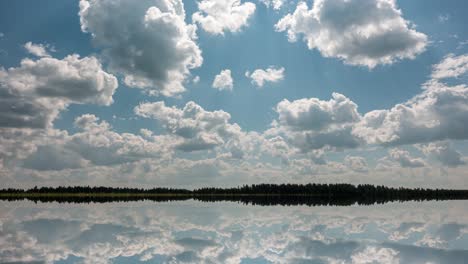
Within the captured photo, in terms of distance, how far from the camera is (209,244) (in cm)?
2761

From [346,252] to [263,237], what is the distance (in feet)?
27.0

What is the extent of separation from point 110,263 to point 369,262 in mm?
13177

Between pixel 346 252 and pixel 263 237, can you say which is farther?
pixel 263 237

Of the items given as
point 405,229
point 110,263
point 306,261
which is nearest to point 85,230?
point 110,263

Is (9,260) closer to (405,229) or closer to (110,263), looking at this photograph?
(110,263)

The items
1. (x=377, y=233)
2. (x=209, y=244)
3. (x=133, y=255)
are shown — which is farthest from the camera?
(x=377, y=233)

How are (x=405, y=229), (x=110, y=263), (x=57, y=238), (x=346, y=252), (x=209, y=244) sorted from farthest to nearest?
1. (x=405, y=229)
2. (x=57, y=238)
3. (x=209, y=244)
4. (x=346, y=252)
5. (x=110, y=263)

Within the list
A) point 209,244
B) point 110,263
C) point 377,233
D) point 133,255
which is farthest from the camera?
point 377,233

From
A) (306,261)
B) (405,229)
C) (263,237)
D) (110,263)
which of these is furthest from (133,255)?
(405,229)

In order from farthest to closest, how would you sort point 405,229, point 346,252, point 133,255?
point 405,229
point 346,252
point 133,255

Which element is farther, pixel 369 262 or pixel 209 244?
pixel 209 244

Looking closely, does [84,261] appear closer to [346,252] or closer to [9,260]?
[9,260]

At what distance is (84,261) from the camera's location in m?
21.3

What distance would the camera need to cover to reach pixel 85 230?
35.5 metres
